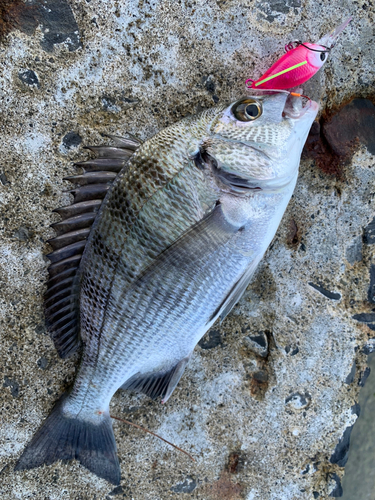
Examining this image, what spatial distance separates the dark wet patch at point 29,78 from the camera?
1644 millimetres

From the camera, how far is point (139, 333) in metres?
1.48

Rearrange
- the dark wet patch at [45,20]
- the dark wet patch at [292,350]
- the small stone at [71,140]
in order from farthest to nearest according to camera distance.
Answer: the dark wet patch at [292,350] < the small stone at [71,140] < the dark wet patch at [45,20]

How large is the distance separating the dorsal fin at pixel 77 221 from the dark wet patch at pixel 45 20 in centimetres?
55

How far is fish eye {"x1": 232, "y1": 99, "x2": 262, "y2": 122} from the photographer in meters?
1.41

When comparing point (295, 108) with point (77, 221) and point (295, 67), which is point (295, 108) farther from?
point (77, 221)

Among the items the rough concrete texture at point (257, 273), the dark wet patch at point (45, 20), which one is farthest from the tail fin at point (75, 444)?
the dark wet patch at point (45, 20)

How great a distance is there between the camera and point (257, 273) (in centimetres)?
181

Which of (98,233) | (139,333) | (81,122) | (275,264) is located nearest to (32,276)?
(98,233)

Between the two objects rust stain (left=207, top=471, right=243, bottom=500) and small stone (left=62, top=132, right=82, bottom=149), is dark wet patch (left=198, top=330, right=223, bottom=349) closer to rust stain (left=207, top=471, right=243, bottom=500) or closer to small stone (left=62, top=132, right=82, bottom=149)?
rust stain (left=207, top=471, right=243, bottom=500)

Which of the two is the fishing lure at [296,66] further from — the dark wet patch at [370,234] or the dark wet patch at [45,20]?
the dark wet patch at [45,20]

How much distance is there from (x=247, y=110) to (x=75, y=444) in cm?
160

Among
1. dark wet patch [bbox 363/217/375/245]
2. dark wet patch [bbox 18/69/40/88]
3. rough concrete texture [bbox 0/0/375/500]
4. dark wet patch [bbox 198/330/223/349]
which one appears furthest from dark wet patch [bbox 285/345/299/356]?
dark wet patch [bbox 18/69/40/88]

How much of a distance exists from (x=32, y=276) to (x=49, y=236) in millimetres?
204

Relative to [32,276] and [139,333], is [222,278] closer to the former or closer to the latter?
[139,333]
